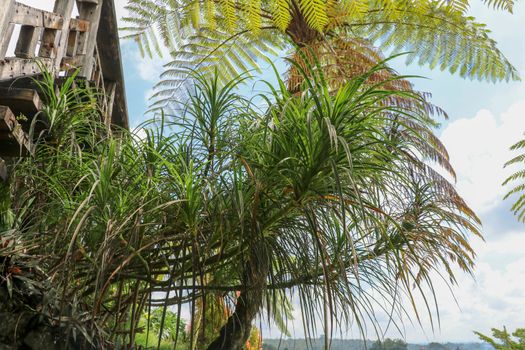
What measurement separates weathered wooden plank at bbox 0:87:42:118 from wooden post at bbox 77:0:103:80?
131cm

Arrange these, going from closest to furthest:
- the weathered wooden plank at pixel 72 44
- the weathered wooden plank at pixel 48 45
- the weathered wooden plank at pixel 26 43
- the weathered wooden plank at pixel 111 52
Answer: the weathered wooden plank at pixel 26 43 → the weathered wooden plank at pixel 48 45 → the weathered wooden plank at pixel 72 44 → the weathered wooden plank at pixel 111 52

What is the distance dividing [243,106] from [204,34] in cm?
477

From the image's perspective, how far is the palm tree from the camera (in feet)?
16.0

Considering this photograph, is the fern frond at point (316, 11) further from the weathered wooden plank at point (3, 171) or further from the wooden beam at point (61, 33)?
the weathered wooden plank at point (3, 171)

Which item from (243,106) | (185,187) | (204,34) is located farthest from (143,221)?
(204,34)

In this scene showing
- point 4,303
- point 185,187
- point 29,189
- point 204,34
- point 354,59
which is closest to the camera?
point 185,187

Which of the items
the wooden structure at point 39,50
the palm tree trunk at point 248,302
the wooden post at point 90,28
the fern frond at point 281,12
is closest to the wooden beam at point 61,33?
the wooden structure at point 39,50

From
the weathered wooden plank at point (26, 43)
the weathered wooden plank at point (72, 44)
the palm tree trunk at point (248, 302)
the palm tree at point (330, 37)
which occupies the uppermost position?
the palm tree at point (330, 37)

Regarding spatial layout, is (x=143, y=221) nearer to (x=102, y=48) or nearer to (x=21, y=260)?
(x=21, y=260)

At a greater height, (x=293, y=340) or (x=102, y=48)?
(x=102, y=48)

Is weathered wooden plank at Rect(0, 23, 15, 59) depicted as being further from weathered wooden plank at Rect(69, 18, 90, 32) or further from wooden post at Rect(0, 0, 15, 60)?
weathered wooden plank at Rect(69, 18, 90, 32)

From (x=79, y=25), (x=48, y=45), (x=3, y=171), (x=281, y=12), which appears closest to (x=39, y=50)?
(x=48, y=45)

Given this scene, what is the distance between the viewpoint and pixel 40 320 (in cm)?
183

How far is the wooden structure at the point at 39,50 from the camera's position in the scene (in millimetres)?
2205
